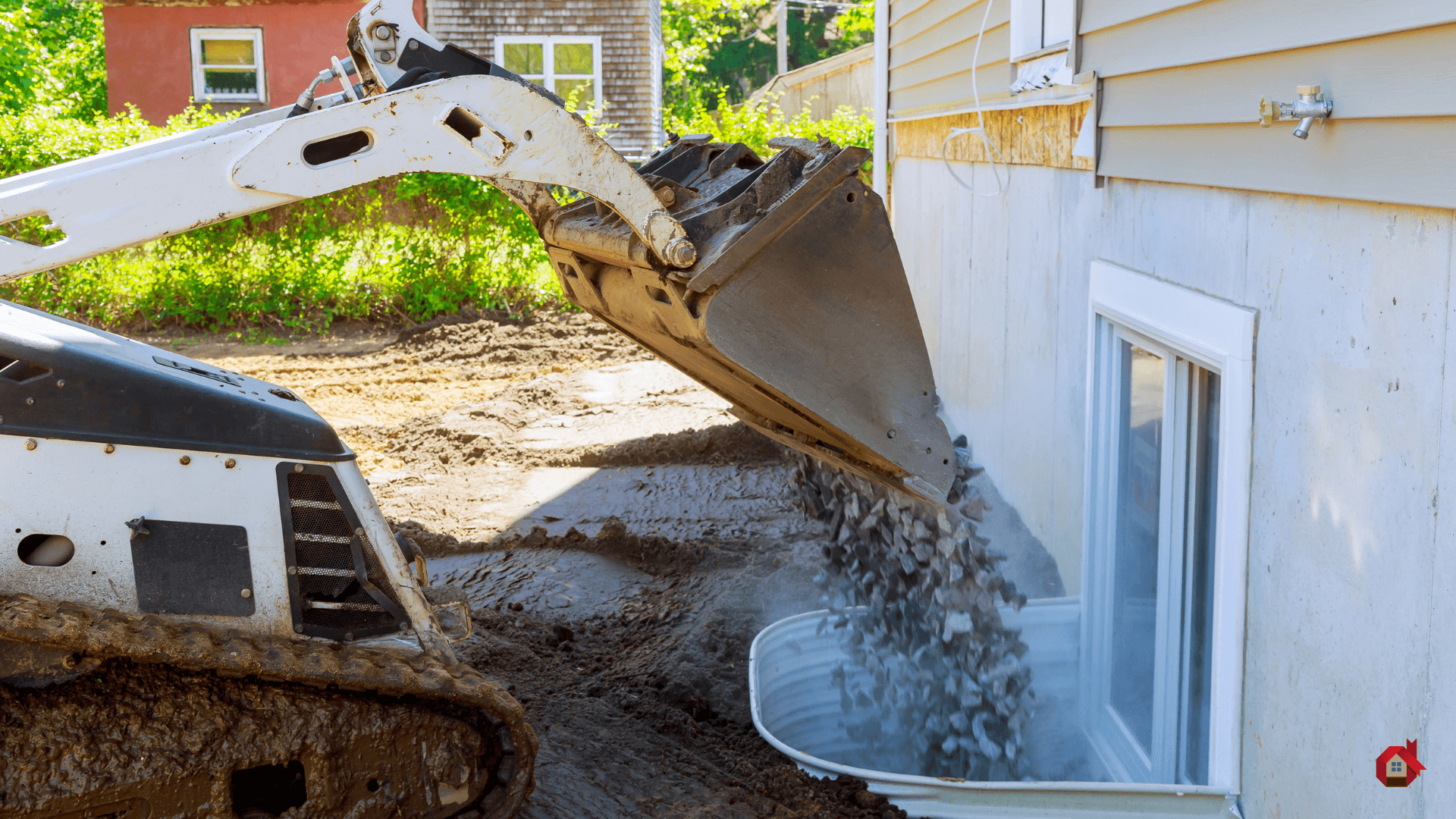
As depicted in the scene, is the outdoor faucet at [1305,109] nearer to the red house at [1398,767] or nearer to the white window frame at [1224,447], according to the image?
the white window frame at [1224,447]

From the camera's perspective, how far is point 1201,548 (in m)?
3.49

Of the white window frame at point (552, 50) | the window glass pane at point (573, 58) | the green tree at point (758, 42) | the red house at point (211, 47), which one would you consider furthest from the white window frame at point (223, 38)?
the green tree at point (758, 42)

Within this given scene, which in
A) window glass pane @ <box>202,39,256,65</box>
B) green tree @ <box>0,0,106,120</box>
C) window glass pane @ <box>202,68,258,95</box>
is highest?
green tree @ <box>0,0,106,120</box>

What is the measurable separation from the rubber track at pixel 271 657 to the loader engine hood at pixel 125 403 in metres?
0.46

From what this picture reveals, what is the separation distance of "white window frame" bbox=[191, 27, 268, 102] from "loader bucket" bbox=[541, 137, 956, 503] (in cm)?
1876

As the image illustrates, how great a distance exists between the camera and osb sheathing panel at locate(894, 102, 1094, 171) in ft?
15.4

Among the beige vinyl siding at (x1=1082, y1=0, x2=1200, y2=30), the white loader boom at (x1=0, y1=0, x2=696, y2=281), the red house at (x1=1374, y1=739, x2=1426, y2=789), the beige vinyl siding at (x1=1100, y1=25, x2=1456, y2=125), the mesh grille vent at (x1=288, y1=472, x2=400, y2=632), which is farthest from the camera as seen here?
the beige vinyl siding at (x1=1082, y1=0, x2=1200, y2=30)

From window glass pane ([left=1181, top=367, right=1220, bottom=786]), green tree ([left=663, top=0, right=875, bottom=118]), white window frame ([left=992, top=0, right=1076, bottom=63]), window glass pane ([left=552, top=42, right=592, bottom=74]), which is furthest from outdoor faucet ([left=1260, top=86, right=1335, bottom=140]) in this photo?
green tree ([left=663, top=0, right=875, bottom=118])

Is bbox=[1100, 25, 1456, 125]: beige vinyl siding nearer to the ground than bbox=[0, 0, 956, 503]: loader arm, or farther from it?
farther from it

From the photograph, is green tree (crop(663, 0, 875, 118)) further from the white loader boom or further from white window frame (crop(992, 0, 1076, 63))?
the white loader boom

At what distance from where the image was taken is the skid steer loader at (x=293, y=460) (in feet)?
9.41

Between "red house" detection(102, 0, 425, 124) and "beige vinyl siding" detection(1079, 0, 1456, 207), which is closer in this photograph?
"beige vinyl siding" detection(1079, 0, 1456, 207)

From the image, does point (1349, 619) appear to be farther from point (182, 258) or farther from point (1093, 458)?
point (182, 258)

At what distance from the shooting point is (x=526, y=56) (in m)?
19.0
